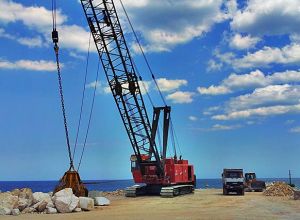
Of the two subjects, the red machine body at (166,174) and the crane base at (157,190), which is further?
the red machine body at (166,174)

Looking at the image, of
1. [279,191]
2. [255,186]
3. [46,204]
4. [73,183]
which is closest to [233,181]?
[279,191]

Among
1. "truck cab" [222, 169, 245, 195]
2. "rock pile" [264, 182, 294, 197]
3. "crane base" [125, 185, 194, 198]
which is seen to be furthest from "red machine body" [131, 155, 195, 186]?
"rock pile" [264, 182, 294, 197]

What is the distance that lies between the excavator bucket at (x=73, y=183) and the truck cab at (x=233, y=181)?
19.6 metres

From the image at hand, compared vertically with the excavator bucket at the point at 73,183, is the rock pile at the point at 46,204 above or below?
below

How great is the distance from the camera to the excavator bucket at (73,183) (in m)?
41.3

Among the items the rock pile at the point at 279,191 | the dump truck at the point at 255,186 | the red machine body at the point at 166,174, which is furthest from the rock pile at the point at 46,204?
the dump truck at the point at 255,186

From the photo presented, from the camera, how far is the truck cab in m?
54.9

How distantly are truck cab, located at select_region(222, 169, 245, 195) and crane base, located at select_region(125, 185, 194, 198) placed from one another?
5125 mm

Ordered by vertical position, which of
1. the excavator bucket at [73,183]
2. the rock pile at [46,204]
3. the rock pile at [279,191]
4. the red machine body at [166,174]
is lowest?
the rock pile at [46,204]

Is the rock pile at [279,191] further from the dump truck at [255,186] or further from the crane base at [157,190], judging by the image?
the crane base at [157,190]

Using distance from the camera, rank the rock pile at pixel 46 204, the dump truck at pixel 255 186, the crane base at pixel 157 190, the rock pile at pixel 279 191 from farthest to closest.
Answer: the dump truck at pixel 255 186, the rock pile at pixel 279 191, the crane base at pixel 157 190, the rock pile at pixel 46 204

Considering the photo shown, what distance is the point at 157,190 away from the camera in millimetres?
55438

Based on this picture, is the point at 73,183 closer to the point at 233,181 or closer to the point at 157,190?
the point at 157,190

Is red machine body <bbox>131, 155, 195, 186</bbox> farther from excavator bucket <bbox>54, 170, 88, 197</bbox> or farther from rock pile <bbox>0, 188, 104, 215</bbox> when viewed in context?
rock pile <bbox>0, 188, 104, 215</bbox>
